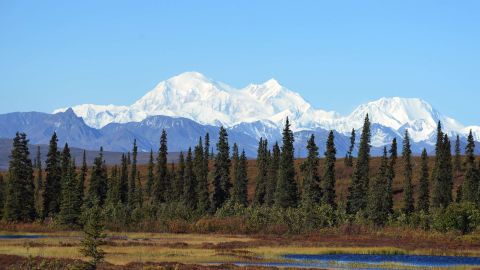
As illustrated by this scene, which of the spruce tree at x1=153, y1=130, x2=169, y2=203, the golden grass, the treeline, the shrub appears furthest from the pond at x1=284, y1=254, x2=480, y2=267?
the spruce tree at x1=153, y1=130, x2=169, y2=203

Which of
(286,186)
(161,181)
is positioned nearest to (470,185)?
(286,186)

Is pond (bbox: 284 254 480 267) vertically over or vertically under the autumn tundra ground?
under

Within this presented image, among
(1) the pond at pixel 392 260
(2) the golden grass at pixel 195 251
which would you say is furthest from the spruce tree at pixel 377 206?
(1) the pond at pixel 392 260

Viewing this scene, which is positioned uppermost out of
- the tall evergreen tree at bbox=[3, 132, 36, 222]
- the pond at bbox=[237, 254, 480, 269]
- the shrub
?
the tall evergreen tree at bbox=[3, 132, 36, 222]

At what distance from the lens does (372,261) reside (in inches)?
2677

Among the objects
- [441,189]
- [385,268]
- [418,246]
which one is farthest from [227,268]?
[441,189]

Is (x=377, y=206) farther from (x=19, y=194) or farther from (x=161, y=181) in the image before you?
(x=161, y=181)

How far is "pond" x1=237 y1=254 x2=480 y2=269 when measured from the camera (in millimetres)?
62656

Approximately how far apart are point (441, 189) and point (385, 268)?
308 ft

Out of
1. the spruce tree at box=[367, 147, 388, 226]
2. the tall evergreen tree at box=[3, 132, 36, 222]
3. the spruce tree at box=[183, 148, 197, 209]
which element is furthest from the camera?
the spruce tree at box=[183, 148, 197, 209]

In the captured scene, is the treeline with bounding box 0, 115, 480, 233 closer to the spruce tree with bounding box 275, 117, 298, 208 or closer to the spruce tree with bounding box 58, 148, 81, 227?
the spruce tree with bounding box 58, 148, 81, 227

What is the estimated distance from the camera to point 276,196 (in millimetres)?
140500

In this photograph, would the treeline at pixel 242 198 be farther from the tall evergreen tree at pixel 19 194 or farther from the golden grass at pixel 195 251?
the golden grass at pixel 195 251

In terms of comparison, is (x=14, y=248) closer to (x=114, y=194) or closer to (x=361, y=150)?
(x=114, y=194)
